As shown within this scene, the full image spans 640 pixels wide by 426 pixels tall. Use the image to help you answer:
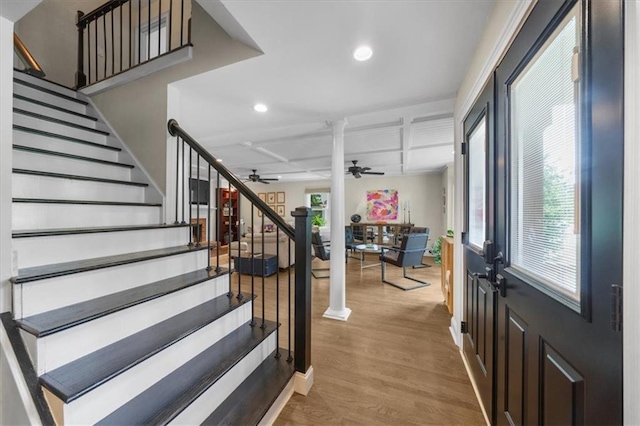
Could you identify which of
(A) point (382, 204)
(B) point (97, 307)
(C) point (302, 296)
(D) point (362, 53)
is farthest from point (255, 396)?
(A) point (382, 204)

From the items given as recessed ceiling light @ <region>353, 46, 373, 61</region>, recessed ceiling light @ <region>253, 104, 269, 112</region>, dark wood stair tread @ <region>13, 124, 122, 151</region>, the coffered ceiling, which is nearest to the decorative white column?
the coffered ceiling

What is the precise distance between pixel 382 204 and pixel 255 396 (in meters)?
6.61

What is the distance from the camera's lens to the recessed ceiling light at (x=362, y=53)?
1685mm

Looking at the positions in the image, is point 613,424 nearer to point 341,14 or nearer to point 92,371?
point 92,371

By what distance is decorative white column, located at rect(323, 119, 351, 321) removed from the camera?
2922mm

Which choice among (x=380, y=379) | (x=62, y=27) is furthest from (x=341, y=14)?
(x=62, y=27)

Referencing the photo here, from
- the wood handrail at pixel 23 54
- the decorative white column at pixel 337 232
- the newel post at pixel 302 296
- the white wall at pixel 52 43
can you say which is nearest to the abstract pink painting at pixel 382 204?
the decorative white column at pixel 337 232

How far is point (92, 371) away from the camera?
101 cm

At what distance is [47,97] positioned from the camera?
2.50 m

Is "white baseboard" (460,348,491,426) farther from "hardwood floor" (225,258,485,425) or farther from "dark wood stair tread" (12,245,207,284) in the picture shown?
"dark wood stair tread" (12,245,207,284)

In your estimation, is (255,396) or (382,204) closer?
(255,396)

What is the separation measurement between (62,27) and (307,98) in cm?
405

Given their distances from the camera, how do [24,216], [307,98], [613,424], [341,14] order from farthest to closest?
[307,98] → [24,216] → [341,14] → [613,424]

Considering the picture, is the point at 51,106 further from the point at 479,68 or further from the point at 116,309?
the point at 479,68
